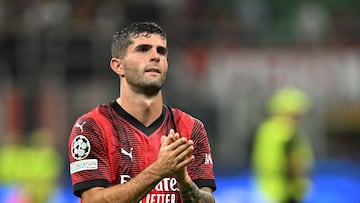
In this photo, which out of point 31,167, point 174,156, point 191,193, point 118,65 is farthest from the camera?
point 31,167

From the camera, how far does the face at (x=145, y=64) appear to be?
5.34 metres

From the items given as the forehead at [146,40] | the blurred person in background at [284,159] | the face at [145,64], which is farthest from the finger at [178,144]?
the blurred person in background at [284,159]

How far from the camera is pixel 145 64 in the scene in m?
5.36

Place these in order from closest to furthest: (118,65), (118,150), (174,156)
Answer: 1. (174,156)
2. (118,150)
3. (118,65)

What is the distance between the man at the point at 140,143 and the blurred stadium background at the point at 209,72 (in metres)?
7.92

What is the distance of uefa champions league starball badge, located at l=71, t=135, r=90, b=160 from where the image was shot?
17.2ft

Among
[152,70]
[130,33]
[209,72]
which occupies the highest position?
[209,72]

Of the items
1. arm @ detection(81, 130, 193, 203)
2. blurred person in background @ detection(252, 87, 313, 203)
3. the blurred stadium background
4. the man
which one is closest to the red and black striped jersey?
the man

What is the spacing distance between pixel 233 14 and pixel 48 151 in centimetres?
553

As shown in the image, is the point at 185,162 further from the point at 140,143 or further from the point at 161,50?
the point at 161,50

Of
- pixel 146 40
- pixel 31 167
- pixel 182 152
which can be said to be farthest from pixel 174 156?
pixel 31 167

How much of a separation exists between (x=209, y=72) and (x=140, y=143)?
38.4 ft

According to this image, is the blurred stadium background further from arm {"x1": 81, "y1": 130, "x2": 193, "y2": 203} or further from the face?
arm {"x1": 81, "y1": 130, "x2": 193, "y2": 203}

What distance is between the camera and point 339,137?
18703mm
